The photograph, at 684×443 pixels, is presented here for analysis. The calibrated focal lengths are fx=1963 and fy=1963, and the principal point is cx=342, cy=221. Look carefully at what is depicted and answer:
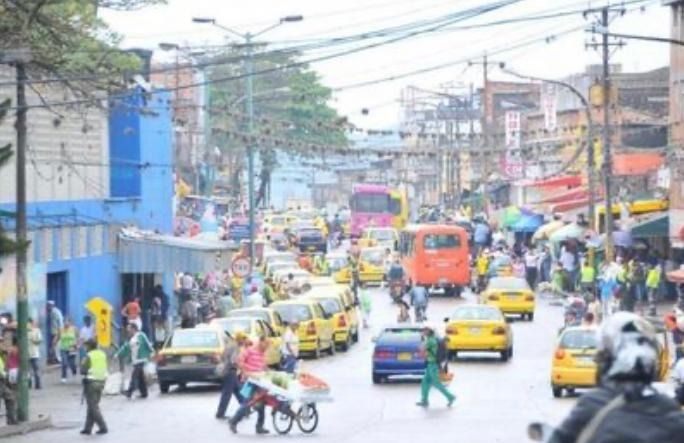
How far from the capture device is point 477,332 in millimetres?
42875

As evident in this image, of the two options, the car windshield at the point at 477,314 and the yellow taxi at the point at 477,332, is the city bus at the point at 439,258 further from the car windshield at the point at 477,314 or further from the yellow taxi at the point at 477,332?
the yellow taxi at the point at 477,332

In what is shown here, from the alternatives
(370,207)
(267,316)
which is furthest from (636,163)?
(267,316)

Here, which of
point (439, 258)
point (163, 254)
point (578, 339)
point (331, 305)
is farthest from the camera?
point (439, 258)

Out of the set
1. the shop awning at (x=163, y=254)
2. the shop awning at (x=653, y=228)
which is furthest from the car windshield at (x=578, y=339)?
the shop awning at (x=653, y=228)

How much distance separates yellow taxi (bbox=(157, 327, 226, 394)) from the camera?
121 ft

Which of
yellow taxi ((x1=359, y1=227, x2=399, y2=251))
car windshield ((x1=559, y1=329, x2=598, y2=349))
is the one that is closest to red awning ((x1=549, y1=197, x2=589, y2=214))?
yellow taxi ((x1=359, y1=227, x2=399, y2=251))

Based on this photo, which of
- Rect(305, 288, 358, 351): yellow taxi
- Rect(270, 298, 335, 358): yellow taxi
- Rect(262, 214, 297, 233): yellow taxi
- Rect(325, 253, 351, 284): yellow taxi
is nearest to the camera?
Rect(270, 298, 335, 358): yellow taxi

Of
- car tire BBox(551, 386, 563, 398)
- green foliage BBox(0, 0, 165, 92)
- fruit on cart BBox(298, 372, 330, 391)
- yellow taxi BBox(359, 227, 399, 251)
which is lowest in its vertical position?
car tire BBox(551, 386, 563, 398)

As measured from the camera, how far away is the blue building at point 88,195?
43562mm

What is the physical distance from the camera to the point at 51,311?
141 ft

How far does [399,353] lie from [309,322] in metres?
8.55

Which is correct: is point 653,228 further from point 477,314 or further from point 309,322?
point 477,314

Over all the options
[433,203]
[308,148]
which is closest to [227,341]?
[308,148]

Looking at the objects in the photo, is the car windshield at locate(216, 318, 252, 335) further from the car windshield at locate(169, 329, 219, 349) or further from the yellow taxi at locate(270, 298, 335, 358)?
the yellow taxi at locate(270, 298, 335, 358)
